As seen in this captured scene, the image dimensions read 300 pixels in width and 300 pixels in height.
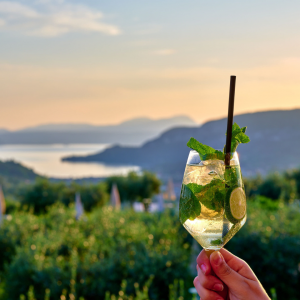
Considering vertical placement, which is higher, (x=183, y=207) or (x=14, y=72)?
(x=14, y=72)

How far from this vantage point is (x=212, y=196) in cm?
138

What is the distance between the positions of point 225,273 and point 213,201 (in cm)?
34

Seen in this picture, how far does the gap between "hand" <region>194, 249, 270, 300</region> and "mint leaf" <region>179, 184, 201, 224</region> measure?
23cm

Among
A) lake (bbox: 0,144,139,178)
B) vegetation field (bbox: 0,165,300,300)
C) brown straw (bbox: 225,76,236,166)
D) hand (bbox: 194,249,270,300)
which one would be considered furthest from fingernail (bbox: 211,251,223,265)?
lake (bbox: 0,144,139,178)

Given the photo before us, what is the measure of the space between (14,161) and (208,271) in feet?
84.4

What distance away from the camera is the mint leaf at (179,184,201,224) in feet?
4.58

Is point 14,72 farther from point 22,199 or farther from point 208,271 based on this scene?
point 208,271

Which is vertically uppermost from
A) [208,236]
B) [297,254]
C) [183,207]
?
[183,207]

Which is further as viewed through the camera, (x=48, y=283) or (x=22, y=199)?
(x=22, y=199)

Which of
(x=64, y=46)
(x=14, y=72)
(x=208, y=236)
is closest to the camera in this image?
(x=208, y=236)

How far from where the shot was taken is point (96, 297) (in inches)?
202

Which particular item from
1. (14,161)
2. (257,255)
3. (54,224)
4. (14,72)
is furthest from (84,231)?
(14,161)

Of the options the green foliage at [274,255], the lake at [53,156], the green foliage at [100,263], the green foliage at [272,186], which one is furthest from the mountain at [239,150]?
the green foliage at [274,255]

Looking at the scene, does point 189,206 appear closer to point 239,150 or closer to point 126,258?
point 126,258
